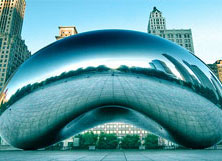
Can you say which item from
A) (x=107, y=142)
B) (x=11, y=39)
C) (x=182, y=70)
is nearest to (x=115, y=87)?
(x=182, y=70)

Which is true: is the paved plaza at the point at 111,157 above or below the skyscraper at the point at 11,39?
below

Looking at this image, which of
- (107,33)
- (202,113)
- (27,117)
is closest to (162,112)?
(202,113)

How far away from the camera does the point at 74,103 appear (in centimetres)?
469

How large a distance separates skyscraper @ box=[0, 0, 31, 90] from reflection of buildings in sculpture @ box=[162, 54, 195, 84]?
72.5 metres

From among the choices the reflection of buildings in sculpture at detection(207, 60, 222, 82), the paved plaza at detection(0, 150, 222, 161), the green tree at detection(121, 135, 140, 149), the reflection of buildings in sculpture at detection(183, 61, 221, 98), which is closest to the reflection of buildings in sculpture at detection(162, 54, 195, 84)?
the reflection of buildings in sculpture at detection(183, 61, 221, 98)

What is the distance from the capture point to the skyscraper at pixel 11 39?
68.3m

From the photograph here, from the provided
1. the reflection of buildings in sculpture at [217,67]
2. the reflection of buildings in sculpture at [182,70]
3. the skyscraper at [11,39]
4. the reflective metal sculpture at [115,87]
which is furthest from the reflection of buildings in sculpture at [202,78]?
the reflection of buildings in sculpture at [217,67]

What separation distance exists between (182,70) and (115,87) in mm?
1847

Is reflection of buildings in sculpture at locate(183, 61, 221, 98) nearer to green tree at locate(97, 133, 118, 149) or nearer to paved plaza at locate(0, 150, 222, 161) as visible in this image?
paved plaza at locate(0, 150, 222, 161)

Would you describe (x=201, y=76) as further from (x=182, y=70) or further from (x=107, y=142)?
(x=107, y=142)

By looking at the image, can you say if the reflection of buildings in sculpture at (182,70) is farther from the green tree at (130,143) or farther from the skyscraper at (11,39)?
the skyscraper at (11,39)

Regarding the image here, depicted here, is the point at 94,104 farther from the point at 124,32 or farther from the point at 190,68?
the point at 190,68

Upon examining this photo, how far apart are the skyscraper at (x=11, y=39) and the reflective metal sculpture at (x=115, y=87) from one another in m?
70.3

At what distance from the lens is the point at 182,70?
465 cm
